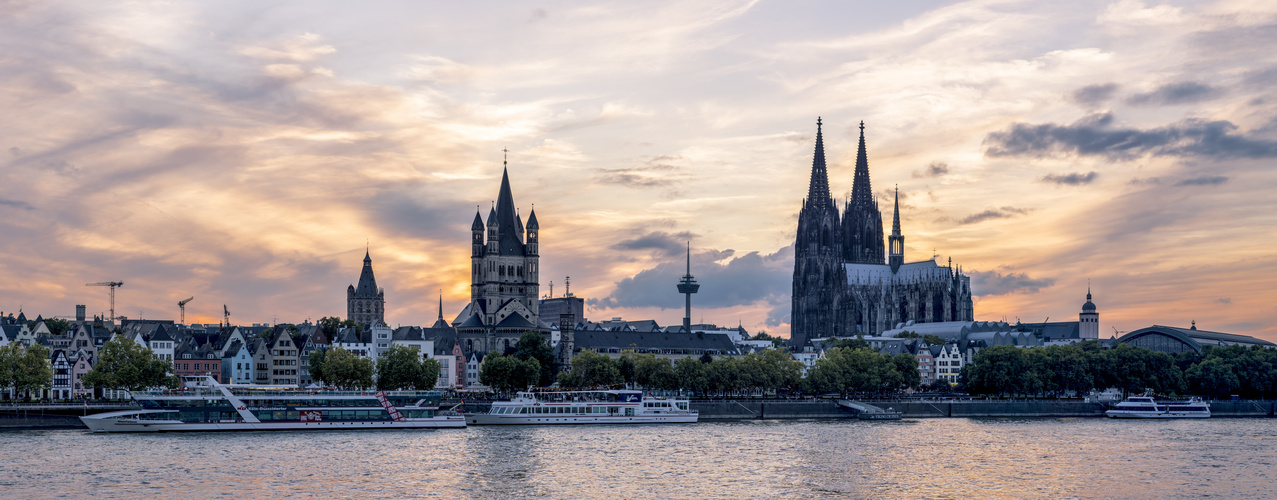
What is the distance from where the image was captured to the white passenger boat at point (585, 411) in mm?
121875

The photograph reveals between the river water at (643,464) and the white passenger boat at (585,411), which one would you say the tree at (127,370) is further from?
the white passenger boat at (585,411)

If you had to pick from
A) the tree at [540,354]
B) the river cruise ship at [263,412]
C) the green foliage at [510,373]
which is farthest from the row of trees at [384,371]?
the tree at [540,354]

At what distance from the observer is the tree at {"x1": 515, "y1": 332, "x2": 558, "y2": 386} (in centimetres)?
16175

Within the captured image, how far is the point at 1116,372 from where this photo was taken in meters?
167

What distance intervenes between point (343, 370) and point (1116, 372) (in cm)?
9174

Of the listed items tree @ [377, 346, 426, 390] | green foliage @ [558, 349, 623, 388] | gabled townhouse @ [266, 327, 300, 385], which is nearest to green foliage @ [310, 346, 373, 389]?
tree @ [377, 346, 426, 390]

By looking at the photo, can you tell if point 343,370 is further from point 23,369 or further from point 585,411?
point 23,369

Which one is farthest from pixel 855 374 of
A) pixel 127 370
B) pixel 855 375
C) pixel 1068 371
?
pixel 127 370

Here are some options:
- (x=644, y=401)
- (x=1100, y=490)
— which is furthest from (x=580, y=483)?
(x=644, y=401)

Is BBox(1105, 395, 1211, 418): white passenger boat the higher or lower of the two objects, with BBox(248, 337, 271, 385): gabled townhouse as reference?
lower

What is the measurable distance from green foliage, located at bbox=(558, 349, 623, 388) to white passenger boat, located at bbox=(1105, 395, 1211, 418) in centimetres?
5303

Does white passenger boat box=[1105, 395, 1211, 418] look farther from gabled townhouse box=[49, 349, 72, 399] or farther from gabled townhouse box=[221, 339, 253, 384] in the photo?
gabled townhouse box=[49, 349, 72, 399]

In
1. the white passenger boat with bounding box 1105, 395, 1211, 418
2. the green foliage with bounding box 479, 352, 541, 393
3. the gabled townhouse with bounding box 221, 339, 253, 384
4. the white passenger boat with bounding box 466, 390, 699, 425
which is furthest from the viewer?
the gabled townhouse with bounding box 221, 339, 253, 384

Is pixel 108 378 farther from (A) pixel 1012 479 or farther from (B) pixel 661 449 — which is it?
(A) pixel 1012 479
